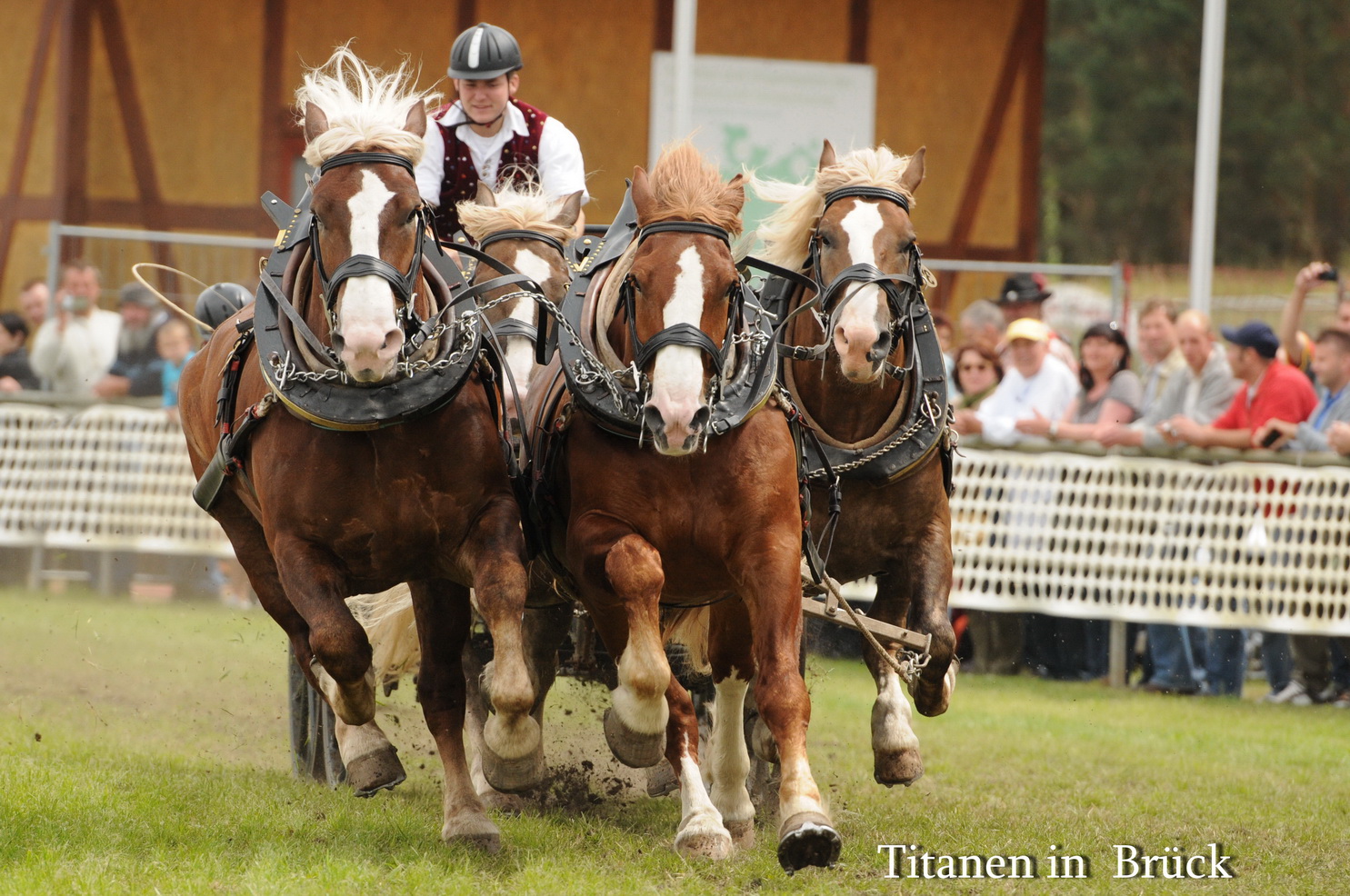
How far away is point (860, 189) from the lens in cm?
501

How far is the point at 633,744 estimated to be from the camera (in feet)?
14.3

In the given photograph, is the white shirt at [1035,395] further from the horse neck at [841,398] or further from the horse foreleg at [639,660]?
the horse foreleg at [639,660]

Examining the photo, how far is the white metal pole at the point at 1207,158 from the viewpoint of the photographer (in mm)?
10734

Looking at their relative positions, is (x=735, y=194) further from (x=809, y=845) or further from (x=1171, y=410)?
(x=1171, y=410)

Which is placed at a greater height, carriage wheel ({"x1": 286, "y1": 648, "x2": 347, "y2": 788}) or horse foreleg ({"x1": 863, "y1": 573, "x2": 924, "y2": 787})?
horse foreleg ({"x1": 863, "y1": 573, "x2": 924, "y2": 787})

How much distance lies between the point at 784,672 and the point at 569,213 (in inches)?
94.6

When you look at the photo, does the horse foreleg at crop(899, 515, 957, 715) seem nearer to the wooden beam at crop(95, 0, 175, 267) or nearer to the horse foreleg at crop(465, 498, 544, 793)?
the horse foreleg at crop(465, 498, 544, 793)

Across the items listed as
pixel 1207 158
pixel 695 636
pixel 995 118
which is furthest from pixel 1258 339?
pixel 995 118

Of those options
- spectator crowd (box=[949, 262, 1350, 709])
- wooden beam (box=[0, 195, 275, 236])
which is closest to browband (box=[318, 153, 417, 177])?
spectator crowd (box=[949, 262, 1350, 709])

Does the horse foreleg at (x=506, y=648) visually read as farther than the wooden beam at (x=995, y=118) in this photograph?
No

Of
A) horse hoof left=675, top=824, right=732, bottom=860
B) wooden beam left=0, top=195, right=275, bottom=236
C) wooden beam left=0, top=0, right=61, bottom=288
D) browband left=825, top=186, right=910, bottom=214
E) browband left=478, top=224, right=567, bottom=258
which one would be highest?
wooden beam left=0, top=0, right=61, bottom=288

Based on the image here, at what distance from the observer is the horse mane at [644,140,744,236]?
4324 mm

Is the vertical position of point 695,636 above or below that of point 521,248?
below

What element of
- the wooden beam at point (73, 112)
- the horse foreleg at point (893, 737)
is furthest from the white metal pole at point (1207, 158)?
the wooden beam at point (73, 112)
